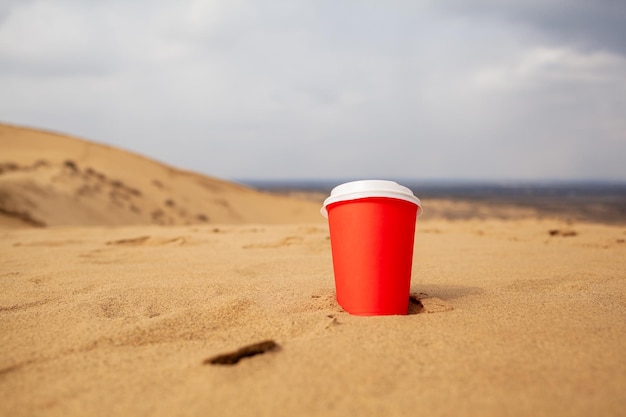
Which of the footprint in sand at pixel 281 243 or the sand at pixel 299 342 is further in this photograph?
the footprint in sand at pixel 281 243

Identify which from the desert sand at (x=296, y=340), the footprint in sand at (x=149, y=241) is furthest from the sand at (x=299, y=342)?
the footprint in sand at (x=149, y=241)

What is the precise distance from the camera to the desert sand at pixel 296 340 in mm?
1315

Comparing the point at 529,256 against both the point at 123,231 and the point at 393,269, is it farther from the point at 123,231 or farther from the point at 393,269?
the point at 123,231

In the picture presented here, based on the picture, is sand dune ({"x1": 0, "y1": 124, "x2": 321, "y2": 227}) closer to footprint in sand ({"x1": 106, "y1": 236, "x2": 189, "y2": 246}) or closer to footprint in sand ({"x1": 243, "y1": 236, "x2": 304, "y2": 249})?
footprint in sand ({"x1": 106, "y1": 236, "x2": 189, "y2": 246})

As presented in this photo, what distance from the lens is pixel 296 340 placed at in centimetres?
171

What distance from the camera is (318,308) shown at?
2174mm

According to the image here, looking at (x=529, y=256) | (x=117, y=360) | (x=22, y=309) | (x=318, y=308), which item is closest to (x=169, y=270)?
(x=22, y=309)

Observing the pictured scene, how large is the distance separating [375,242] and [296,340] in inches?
22.2

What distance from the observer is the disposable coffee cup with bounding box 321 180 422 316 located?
2031 mm

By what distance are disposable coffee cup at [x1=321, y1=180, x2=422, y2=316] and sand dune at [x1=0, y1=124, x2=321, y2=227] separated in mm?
5542

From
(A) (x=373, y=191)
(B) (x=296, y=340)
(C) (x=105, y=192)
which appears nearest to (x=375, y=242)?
(A) (x=373, y=191)

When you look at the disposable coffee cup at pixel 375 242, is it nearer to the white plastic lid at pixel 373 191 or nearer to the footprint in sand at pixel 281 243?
the white plastic lid at pixel 373 191

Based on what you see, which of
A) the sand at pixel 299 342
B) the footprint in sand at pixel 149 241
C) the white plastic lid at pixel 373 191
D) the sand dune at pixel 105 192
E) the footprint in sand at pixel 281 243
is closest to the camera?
the sand at pixel 299 342

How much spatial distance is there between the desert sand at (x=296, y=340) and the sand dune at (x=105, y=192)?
4.15 metres
